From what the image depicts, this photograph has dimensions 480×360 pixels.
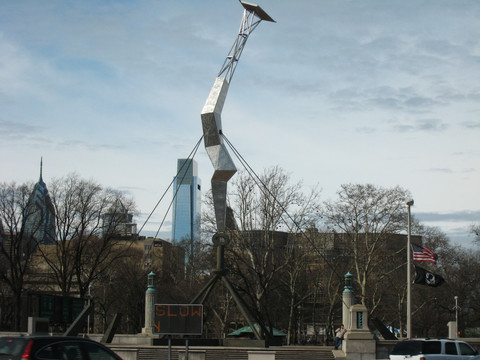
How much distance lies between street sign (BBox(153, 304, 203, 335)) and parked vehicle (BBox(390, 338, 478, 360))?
5.70 meters

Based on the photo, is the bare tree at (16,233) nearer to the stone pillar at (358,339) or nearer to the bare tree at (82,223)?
the bare tree at (82,223)

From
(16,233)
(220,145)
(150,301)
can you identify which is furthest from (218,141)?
(16,233)

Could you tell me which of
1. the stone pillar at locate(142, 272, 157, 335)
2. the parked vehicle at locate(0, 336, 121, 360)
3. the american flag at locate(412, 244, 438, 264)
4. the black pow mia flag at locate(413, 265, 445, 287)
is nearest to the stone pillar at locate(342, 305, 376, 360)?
the black pow mia flag at locate(413, 265, 445, 287)

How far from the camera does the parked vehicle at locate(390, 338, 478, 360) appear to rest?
19172mm

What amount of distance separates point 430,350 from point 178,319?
23.8ft

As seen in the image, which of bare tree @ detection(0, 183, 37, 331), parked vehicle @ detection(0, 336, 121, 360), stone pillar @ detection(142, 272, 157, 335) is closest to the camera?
parked vehicle @ detection(0, 336, 121, 360)

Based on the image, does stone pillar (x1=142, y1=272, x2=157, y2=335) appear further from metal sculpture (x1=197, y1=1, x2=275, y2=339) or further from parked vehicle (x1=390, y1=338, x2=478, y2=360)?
parked vehicle (x1=390, y1=338, x2=478, y2=360)

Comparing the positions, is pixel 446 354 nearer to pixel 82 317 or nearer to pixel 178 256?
pixel 82 317

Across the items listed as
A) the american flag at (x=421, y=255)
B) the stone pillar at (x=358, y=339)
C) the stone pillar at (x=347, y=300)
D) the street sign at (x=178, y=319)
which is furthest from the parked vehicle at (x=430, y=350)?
the american flag at (x=421, y=255)

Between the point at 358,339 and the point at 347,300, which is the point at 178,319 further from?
the point at 347,300

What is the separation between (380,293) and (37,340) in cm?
4985

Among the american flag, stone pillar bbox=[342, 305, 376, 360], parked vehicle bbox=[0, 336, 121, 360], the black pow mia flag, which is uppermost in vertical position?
the american flag

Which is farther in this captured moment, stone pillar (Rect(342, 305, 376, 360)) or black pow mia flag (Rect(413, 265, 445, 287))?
black pow mia flag (Rect(413, 265, 445, 287))

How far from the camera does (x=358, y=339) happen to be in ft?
94.4
